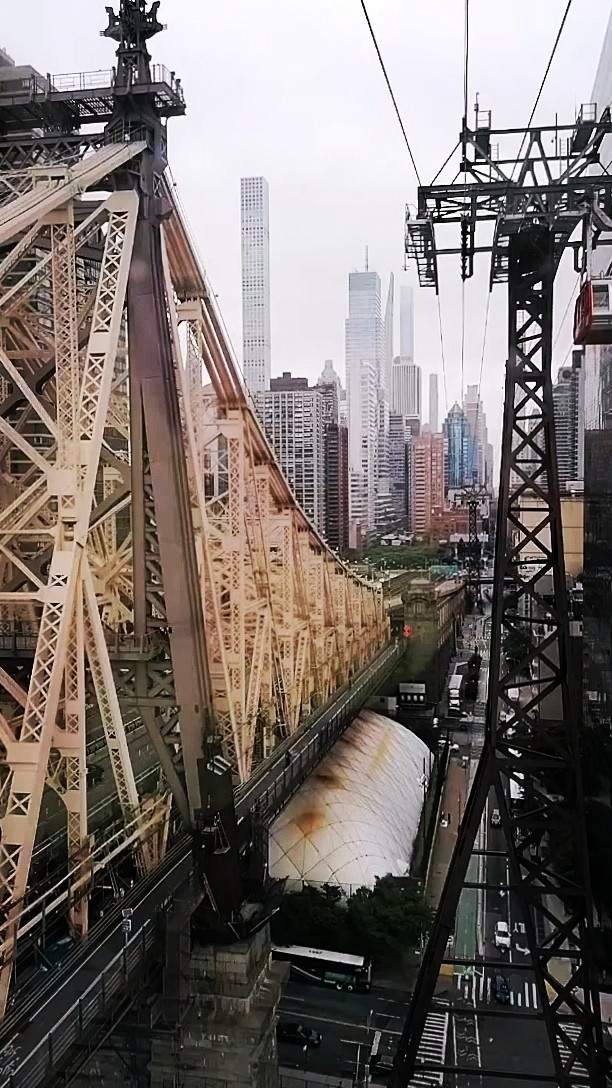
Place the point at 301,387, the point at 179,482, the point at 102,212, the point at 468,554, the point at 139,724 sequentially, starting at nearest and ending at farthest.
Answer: the point at 102,212 → the point at 179,482 → the point at 139,724 → the point at 301,387 → the point at 468,554

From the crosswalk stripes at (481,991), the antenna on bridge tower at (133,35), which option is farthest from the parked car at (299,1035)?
the antenna on bridge tower at (133,35)

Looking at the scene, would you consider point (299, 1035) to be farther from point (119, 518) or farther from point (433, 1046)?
point (119, 518)

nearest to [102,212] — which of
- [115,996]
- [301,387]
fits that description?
[301,387]

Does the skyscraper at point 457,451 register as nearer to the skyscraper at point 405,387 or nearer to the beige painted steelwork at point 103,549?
the skyscraper at point 405,387

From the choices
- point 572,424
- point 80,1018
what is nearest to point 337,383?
point 572,424

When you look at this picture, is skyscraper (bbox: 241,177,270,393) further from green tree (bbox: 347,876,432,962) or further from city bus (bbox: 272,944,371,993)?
city bus (bbox: 272,944,371,993)

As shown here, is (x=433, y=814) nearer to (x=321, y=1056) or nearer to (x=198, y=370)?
(x=321, y=1056)
